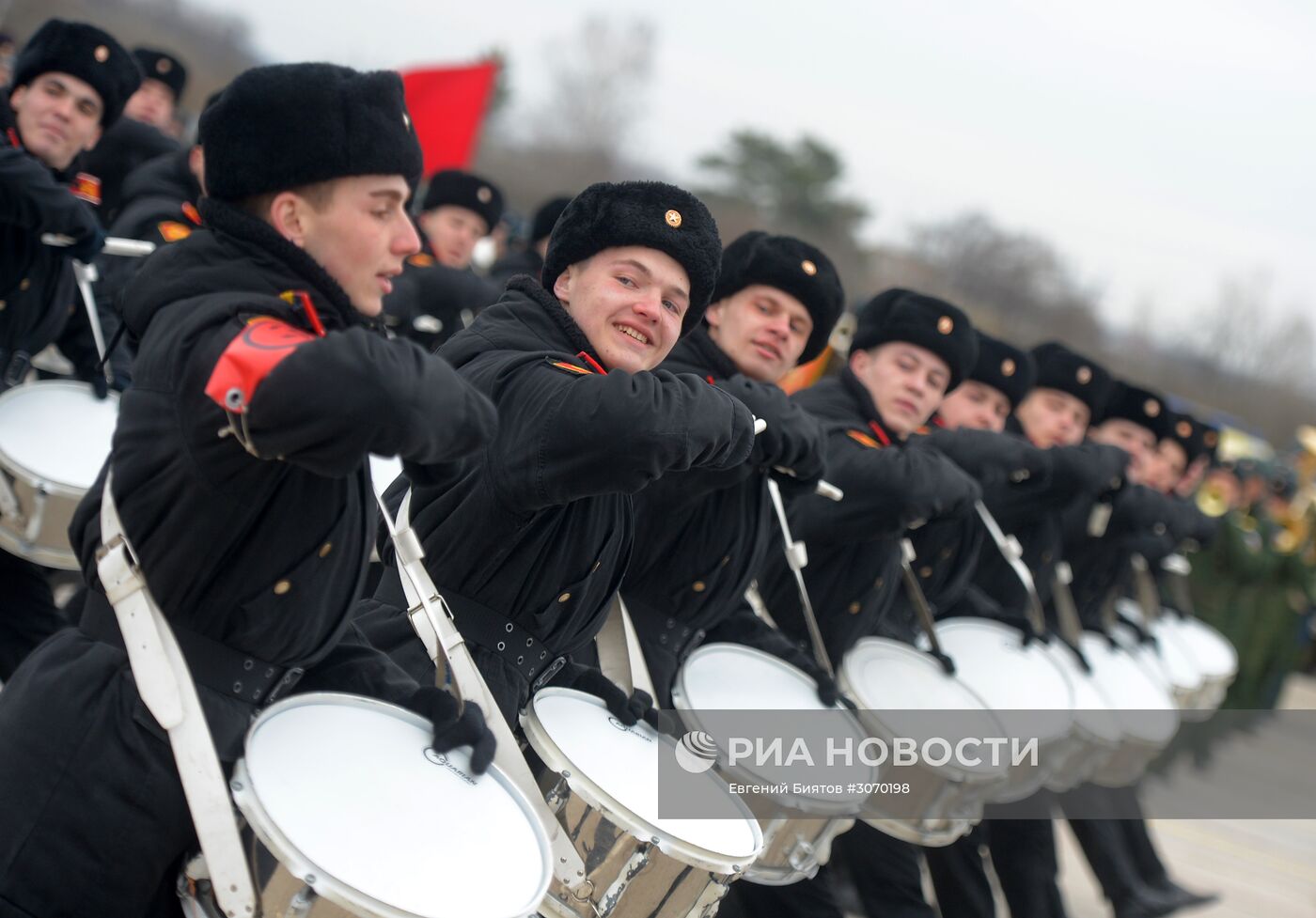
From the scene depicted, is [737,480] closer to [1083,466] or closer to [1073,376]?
[1083,466]

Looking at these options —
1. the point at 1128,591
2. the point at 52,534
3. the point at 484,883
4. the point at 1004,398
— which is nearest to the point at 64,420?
the point at 52,534

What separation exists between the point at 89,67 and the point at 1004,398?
4000mm

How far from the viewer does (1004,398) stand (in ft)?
20.2

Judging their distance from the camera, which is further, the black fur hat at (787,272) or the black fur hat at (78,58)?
the black fur hat at (78,58)

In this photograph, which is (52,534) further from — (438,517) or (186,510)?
(186,510)

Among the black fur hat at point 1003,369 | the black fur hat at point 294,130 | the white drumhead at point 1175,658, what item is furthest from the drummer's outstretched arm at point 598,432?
the white drumhead at point 1175,658

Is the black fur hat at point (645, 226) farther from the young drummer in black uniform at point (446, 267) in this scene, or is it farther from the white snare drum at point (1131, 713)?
the white snare drum at point (1131, 713)

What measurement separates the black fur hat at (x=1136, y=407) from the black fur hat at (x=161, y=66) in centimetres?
592

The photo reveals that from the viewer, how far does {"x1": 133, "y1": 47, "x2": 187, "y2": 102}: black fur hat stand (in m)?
8.23

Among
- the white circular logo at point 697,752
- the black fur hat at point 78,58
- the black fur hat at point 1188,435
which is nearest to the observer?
the white circular logo at point 697,752

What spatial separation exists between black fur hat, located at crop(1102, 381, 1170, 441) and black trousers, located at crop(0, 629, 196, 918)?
6.48m

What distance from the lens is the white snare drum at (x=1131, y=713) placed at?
250 inches

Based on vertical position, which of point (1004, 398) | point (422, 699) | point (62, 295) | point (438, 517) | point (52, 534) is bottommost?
point (52, 534)

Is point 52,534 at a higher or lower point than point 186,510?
lower
